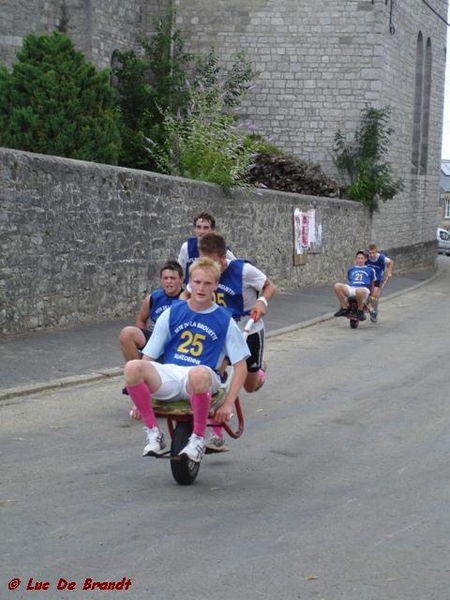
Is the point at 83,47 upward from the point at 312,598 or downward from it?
upward

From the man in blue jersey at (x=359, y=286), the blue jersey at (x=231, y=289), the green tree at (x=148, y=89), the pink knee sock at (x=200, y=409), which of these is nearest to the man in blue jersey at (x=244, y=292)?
the blue jersey at (x=231, y=289)

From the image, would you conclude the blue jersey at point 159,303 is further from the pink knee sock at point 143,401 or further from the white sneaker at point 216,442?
the pink knee sock at point 143,401

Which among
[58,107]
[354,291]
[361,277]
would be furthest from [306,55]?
[354,291]

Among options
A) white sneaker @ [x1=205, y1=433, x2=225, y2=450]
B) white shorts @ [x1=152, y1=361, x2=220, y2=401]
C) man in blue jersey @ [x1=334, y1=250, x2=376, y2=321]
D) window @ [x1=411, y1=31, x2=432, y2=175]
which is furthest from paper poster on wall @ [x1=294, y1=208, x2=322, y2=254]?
white shorts @ [x1=152, y1=361, x2=220, y2=401]

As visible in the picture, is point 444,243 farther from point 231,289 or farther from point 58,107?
point 231,289

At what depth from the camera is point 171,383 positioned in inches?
283

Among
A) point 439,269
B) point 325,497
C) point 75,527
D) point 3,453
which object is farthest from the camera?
point 439,269

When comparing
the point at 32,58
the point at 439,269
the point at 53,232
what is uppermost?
the point at 32,58

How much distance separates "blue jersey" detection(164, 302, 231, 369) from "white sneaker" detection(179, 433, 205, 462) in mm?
543

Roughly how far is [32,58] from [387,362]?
1210cm

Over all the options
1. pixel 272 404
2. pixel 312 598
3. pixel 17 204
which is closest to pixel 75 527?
pixel 312 598

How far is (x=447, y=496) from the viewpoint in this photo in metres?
7.16

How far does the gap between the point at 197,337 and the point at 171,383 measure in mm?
394

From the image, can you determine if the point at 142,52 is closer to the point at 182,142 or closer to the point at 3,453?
the point at 182,142
